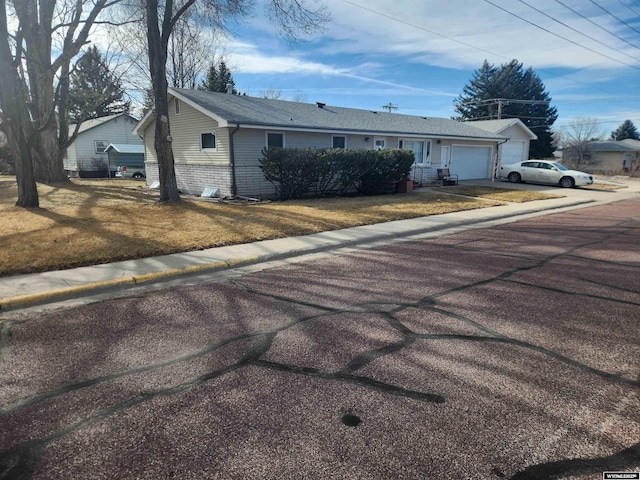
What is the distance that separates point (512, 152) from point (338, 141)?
19.1 metres

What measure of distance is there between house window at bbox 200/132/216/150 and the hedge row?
2.47 m

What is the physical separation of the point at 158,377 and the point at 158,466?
111 cm

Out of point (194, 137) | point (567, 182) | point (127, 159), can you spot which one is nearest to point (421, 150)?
point (567, 182)

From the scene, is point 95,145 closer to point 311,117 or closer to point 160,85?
point 311,117

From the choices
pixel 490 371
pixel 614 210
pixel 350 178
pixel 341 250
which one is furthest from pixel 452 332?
pixel 614 210

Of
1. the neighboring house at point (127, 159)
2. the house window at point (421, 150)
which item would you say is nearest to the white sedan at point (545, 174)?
the house window at point (421, 150)

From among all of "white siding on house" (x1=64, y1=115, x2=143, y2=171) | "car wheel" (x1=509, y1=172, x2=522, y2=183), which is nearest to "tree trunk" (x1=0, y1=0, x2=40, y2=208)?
"white siding on house" (x1=64, y1=115, x2=143, y2=171)

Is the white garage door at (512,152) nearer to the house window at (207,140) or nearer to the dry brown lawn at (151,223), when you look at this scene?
the dry brown lawn at (151,223)

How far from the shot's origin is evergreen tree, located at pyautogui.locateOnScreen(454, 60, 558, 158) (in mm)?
52153

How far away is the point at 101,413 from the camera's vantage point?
9.67ft

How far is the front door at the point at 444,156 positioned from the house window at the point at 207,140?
46.5 ft

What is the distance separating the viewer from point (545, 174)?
25.2 meters

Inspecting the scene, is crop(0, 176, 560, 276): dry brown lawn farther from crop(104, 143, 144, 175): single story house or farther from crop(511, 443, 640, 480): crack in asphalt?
crop(104, 143, 144, 175): single story house

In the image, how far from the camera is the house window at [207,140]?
17.7 metres
